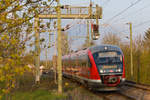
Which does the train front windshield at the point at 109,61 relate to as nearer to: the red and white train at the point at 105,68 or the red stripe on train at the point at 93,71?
the red and white train at the point at 105,68

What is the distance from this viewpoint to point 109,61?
14.1m

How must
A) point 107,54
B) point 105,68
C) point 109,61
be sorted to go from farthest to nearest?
point 107,54 → point 109,61 → point 105,68

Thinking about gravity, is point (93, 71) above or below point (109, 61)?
below

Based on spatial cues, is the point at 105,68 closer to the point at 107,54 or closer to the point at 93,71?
the point at 93,71

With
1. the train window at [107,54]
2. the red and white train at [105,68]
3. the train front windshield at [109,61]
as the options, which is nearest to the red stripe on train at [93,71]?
the red and white train at [105,68]

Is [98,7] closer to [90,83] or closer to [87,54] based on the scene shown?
[87,54]

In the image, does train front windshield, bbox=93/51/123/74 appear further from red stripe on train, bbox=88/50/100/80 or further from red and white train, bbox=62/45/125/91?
red stripe on train, bbox=88/50/100/80

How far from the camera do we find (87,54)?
15031 mm

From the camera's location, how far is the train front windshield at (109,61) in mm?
13844

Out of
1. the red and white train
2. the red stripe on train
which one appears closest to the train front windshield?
the red and white train

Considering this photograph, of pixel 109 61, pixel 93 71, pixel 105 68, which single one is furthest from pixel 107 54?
pixel 93 71

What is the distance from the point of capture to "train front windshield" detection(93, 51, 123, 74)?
1384cm

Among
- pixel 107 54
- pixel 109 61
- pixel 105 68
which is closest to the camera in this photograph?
pixel 105 68

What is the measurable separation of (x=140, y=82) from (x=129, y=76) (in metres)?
3.23
